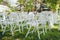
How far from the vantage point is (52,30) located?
2285mm

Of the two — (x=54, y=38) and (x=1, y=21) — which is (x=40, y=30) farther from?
(x=1, y=21)

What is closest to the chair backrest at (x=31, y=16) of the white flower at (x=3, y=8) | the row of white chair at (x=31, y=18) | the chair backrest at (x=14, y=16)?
the row of white chair at (x=31, y=18)

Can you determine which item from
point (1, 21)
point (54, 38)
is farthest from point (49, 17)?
point (1, 21)

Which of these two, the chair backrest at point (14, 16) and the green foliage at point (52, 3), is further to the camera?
the chair backrest at point (14, 16)

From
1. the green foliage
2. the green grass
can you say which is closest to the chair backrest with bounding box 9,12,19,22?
the green grass

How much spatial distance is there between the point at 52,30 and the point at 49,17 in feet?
1.22

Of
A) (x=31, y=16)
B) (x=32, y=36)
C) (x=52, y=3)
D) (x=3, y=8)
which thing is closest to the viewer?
(x=52, y=3)

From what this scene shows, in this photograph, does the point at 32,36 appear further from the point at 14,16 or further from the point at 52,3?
the point at 52,3

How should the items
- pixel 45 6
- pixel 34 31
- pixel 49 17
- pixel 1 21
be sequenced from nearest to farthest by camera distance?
pixel 45 6, pixel 49 17, pixel 1 21, pixel 34 31

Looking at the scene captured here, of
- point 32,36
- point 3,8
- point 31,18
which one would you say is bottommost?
point 32,36

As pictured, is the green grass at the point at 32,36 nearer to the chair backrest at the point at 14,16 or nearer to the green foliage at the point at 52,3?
the chair backrest at the point at 14,16

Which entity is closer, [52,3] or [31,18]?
[52,3]

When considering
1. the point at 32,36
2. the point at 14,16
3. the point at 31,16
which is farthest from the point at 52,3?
the point at 32,36

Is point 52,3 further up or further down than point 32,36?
further up
